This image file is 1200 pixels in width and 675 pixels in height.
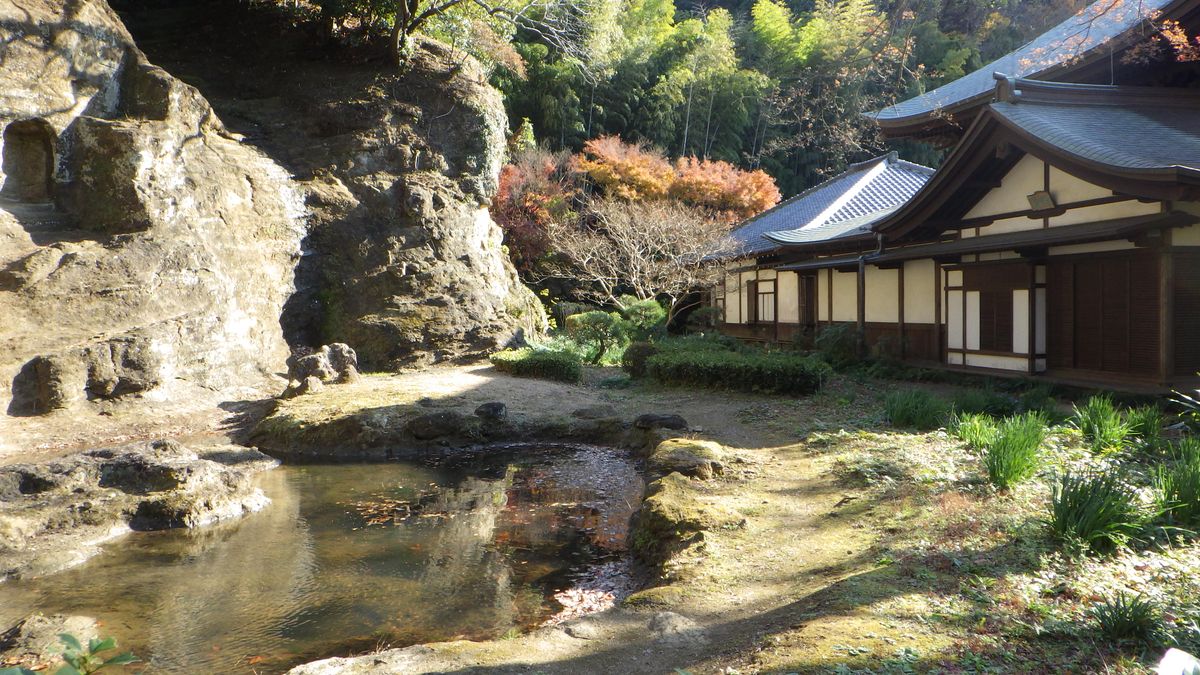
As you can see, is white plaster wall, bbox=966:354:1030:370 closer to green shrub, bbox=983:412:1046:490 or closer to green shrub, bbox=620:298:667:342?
green shrub, bbox=983:412:1046:490

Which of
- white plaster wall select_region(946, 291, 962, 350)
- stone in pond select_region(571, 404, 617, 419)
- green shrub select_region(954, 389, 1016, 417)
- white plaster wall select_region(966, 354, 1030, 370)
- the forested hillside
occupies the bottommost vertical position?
stone in pond select_region(571, 404, 617, 419)

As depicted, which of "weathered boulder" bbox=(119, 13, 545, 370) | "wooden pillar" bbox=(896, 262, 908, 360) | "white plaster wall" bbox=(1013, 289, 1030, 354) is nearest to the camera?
"white plaster wall" bbox=(1013, 289, 1030, 354)

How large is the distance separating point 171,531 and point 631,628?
5296 mm

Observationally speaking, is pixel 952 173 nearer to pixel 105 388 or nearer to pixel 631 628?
pixel 631 628

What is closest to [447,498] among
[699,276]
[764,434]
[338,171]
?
[764,434]

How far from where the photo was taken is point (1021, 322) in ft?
37.7

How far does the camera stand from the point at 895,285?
15.1 metres

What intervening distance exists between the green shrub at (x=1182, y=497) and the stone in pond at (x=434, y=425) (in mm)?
8574

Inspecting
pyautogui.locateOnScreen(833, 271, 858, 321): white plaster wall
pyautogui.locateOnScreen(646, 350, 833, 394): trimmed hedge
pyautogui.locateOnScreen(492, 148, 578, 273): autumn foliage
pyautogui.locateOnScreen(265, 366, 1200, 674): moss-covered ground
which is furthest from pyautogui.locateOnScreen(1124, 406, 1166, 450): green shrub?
pyautogui.locateOnScreen(492, 148, 578, 273): autumn foliage

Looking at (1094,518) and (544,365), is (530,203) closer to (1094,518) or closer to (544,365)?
(544,365)

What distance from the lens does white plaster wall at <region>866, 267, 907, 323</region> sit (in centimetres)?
1512

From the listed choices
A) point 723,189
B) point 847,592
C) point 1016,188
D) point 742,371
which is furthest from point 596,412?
point 723,189

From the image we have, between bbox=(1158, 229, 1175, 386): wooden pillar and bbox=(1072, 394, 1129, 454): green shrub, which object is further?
bbox=(1158, 229, 1175, 386): wooden pillar

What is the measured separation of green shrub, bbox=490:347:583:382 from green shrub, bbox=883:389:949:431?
682cm
